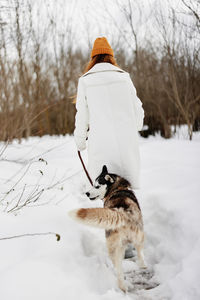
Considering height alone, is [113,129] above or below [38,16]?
below

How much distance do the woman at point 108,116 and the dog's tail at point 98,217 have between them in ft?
2.27

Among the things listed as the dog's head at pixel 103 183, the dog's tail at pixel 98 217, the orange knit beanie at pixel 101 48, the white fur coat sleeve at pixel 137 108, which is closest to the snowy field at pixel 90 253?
the dog's head at pixel 103 183

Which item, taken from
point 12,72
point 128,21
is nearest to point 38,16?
point 128,21

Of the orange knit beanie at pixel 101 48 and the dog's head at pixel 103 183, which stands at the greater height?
the orange knit beanie at pixel 101 48

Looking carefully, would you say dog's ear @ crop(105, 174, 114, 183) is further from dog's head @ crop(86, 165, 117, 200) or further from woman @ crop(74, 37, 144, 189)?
woman @ crop(74, 37, 144, 189)

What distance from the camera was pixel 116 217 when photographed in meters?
1.49

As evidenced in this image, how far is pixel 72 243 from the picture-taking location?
1994 millimetres

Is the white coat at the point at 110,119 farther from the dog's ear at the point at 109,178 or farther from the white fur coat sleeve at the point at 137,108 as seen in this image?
the dog's ear at the point at 109,178

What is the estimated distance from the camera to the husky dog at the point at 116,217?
137cm

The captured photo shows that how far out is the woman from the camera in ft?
6.42

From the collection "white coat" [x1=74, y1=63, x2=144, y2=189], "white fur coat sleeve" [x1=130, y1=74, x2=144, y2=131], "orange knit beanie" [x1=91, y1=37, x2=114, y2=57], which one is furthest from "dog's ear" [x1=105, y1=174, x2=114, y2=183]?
"orange knit beanie" [x1=91, y1=37, x2=114, y2=57]

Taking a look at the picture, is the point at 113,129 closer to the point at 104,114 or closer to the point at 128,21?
the point at 104,114

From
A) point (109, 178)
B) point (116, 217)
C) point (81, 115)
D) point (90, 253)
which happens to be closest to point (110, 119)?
point (81, 115)

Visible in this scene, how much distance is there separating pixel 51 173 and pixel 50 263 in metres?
2.52
